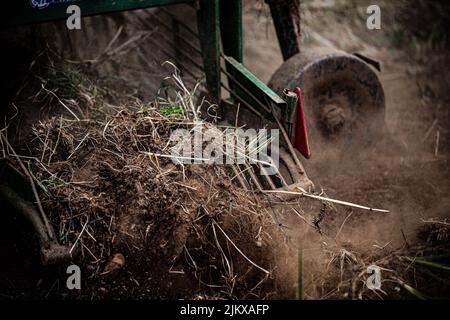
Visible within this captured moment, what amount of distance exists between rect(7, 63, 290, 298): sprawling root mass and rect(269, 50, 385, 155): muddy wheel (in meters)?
1.03

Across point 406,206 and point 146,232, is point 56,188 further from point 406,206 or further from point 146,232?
point 406,206

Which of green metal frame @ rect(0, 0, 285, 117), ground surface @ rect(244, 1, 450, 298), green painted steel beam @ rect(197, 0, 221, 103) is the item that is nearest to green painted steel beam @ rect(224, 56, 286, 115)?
green metal frame @ rect(0, 0, 285, 117)

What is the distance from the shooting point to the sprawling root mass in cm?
220

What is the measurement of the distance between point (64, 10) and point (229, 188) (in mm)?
1428

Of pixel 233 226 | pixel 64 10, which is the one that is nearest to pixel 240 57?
pixel 64 10

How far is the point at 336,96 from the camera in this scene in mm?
3316

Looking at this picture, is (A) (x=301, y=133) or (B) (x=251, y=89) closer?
(A) (x=301, y=133)

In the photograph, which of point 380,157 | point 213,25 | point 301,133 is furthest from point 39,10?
point 380,157

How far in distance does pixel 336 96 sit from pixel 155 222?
1718 mm

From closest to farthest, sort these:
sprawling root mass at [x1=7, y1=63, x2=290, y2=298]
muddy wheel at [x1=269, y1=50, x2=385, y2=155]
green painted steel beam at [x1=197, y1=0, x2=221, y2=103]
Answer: sprawling root mass at [x1=7, y1=63, x2=290, y2=298], green painted steel beam at [x1=197, y1=0, x2=221, y2=103], muddy wheel at [x1=269, y1=50, x2=385, y2=155]

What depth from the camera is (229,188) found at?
234 centimetres

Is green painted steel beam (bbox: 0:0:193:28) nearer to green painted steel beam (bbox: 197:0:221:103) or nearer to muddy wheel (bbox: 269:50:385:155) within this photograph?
green painted steel beam (bbox: 197:0:221:103)

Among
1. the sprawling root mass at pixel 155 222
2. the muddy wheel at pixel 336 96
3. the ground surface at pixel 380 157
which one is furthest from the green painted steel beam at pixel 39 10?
the ground surface at pixel 380 157

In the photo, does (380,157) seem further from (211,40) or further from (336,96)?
(211,40)
